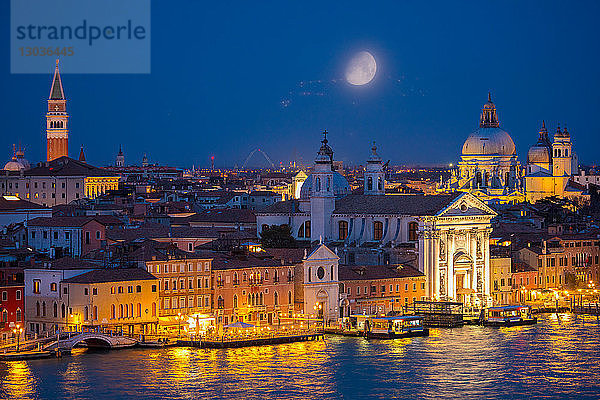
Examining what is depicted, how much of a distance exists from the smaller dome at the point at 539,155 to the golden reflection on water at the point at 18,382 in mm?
49234

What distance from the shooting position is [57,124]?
65875mm

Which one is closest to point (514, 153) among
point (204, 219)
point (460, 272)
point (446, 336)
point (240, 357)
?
point (204, 219)

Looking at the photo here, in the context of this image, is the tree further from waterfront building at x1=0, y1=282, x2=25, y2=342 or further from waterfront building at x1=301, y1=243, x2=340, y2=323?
waterfront building at x1=0, y1=282, x2=25, y2=342

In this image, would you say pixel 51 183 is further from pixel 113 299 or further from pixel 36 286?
pixel 113 299

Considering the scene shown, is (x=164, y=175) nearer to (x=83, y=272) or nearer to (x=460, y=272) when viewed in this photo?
(x=460, y=272)

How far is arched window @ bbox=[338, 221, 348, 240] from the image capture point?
3684 centimetres

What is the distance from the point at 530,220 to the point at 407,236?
12.2m

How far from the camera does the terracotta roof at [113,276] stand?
28016mm

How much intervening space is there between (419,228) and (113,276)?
28.6 ft

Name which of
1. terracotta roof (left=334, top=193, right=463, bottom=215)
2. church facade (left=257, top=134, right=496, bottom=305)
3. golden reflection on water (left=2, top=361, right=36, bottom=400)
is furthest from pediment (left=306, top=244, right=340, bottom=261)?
golden reflection on water (left=2, top=361, right=36, bottom=400)

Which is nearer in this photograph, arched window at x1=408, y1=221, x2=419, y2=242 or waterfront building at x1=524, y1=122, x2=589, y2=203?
arched window at x1=408, y1=221, x2=419, y2=242

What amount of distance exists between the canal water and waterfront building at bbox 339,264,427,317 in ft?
8.35

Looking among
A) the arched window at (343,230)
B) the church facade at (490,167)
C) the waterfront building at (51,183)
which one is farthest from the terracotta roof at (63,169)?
the arched window at (343,230)

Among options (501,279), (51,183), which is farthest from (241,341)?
(51,183)
